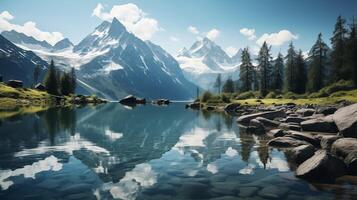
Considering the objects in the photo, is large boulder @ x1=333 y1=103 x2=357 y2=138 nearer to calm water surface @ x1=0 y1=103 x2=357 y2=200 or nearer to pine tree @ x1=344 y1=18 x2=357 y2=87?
calm water surface @ x1=0 y1=103 x2=357 y2=200

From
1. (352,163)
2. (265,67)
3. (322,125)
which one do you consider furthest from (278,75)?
(352,163)

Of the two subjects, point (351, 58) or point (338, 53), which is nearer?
point (351, 58)

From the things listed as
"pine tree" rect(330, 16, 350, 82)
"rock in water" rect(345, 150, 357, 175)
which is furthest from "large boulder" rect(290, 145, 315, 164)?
"pine tree" rect(330, 16, 350, 82)

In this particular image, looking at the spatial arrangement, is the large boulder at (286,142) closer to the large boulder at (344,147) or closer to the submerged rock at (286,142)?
the submerged rock at (286,142)

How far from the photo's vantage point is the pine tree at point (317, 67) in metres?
102

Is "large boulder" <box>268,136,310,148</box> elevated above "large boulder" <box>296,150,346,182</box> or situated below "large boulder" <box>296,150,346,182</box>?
above

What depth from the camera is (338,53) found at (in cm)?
9800

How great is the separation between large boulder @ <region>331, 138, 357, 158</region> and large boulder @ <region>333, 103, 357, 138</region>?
11.8 feet

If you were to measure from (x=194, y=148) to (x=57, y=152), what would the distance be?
11012 millimetres

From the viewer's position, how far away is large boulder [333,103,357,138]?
23.5 m

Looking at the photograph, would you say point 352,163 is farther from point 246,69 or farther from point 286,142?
point 246,69

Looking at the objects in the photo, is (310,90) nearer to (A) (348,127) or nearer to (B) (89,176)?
(A) (348,127)

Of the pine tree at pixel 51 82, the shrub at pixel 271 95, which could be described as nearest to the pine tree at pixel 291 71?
the shrub at pixel 271 95

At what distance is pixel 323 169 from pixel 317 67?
9741cm
